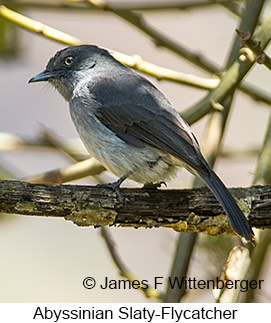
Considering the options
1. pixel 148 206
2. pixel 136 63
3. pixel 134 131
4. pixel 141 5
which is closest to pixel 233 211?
pixel 148 206

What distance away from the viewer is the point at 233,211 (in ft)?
13.7

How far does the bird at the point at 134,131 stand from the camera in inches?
175

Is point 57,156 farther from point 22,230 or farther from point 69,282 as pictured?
point 69,282

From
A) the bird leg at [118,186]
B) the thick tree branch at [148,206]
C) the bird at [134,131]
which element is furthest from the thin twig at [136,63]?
the thick tree branch at [148,206]

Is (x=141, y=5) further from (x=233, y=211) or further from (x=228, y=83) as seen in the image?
(x=233, y=211)

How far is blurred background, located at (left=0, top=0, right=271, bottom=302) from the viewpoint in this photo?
568cm

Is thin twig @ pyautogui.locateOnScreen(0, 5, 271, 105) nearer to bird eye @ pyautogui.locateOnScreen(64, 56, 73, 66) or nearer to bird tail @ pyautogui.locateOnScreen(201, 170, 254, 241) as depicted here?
bird eye @ pyautogui.locateOnScreen(64, 56, 73, 66)

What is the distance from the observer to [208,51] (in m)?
7.26

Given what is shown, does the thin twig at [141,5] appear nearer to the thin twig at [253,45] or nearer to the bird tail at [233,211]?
the thin twig at [253,45]

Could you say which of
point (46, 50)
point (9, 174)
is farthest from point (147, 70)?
point (46, 50)

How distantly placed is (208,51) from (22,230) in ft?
8.08

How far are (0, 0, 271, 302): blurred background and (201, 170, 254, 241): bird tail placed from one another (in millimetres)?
1009

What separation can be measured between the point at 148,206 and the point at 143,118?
61 centimetres

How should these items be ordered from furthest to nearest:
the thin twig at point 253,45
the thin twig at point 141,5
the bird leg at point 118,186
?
1. the thin twig at point 141,5
2. the bird leg at point 118,186
3. the thin twig at point 253,45
